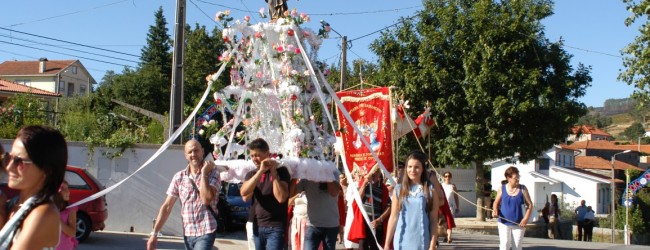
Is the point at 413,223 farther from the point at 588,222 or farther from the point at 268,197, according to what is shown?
the point at 588,222

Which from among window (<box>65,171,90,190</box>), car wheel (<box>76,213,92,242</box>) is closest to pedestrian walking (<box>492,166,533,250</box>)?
car wheel (<box>76,213,92,242</box>)

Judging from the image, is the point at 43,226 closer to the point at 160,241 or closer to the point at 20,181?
the point at 20,181

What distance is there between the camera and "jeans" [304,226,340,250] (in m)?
8.21

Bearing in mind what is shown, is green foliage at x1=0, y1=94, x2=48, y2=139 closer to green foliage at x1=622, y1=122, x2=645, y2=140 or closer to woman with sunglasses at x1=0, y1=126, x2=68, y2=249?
woman with sunglasses at x1=0, y1=126, x2=68, y2=249

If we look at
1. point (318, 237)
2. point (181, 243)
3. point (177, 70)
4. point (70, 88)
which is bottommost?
point (181, 243)

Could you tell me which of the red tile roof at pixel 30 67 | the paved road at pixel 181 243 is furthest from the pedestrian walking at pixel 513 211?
the red tile roof at pixel 30 67

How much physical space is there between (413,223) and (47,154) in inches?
180

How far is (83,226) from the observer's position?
46.5 ft

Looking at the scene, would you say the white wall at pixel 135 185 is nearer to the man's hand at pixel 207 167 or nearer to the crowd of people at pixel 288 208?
the crowd of people at pixel 288 208

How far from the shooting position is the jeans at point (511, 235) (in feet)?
35.2

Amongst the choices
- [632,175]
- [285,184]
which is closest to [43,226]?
[285,184]

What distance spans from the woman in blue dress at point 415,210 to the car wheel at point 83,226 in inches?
330

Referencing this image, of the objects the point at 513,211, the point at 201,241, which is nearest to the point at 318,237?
the point at 201,241

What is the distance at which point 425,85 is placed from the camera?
24.4 meters
